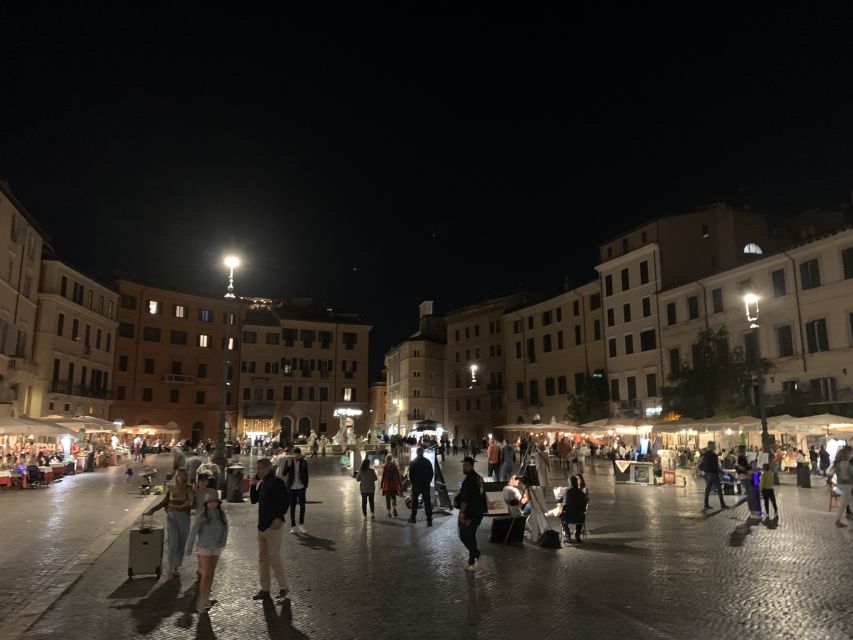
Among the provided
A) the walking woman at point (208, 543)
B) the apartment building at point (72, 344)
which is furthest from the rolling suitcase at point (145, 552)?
the apartment building at point (72, 344)

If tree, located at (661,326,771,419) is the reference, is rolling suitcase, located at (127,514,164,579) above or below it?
below

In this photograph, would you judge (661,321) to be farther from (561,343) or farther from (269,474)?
(269,474)

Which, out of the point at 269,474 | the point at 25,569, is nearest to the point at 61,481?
the point at 25,569

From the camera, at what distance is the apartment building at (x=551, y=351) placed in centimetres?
5344

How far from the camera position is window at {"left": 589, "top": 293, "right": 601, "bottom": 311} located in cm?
5266

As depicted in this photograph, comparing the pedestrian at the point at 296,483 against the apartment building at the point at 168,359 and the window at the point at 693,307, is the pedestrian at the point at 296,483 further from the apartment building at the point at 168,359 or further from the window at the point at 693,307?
the apartment building at the point at 168,359

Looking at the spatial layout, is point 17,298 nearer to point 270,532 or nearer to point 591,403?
point 270,532

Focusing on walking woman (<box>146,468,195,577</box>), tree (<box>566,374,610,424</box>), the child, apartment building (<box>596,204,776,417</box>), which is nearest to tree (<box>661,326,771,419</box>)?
apartment building (<box>596,204,776,417</box>)

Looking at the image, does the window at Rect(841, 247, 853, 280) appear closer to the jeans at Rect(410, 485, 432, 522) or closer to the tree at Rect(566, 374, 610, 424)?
the tree at Rect(566, 374, 610, 424)

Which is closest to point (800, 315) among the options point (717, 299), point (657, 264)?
point (717, 299)

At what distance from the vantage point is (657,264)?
4566cm

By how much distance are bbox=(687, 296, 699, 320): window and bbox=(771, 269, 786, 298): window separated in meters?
6.25

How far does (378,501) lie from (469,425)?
5377 cm

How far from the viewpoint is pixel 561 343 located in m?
57.2
